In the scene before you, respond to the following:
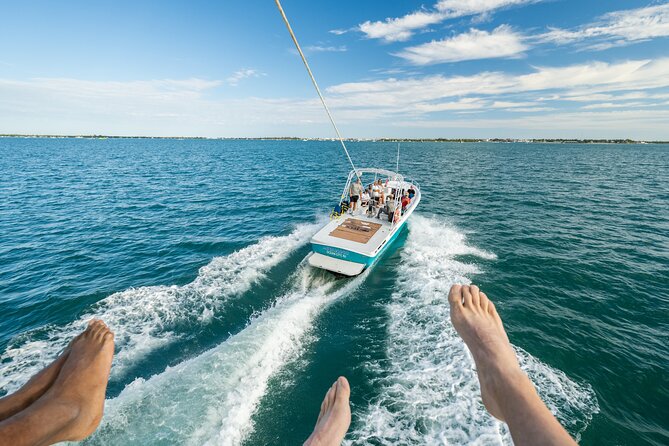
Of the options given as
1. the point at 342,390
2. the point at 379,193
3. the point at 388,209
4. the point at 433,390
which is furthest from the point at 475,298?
the point at 379,193

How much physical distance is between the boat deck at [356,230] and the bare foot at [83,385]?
9155mm

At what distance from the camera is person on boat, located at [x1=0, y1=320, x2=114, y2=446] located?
9.56 ft

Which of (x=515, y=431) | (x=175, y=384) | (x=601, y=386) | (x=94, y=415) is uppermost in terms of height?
(x=515, y=431)

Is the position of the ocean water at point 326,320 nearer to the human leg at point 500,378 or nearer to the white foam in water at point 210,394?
the white foam in water at point 210,394

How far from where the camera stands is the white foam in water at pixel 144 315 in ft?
24.3

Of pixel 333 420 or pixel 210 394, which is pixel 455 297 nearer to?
pixel 333 420

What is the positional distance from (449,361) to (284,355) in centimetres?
460

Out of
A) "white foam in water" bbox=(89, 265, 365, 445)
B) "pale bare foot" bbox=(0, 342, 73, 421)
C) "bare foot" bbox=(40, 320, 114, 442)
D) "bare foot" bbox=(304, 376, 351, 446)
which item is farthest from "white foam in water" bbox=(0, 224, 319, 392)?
"bare foot" bbox=(304, 376, 351, 446)

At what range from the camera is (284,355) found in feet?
24.8

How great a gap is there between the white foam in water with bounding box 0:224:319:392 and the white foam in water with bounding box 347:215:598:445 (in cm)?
611

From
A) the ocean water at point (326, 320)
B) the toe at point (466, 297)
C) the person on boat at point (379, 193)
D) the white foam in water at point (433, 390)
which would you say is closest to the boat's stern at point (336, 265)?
the ocean water at point (326, 320)

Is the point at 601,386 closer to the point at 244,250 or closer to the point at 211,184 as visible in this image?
the point at 244,250

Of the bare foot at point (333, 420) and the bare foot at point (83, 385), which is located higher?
the bare foot at point (83, 385)

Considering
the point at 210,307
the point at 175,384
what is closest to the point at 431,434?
the point at 175,384
